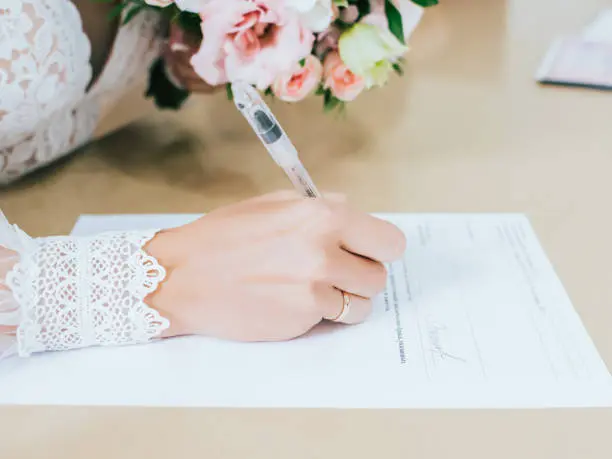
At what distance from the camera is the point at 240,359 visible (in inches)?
20.8

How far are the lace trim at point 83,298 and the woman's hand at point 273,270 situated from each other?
16mm

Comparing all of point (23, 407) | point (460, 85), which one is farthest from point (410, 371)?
point (460, 85)

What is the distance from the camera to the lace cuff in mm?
535

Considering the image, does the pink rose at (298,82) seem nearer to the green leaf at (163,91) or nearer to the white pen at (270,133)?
the white pen at (270,133)

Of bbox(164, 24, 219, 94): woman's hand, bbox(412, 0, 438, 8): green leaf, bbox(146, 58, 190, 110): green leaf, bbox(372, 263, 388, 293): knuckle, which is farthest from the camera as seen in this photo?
bbox(146, 58, 190, 110): green leaf

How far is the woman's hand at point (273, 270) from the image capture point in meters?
0.54

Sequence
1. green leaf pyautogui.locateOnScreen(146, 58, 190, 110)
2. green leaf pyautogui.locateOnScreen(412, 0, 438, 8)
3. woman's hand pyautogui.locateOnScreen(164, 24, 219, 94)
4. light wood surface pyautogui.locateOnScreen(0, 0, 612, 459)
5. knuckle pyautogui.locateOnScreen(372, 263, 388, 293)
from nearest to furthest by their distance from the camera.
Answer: light wood surface pyautogui.locateOnScreen(0, 0, 612, 459), knuckle pyautogui.locateOnScreen(372, 263, 388, 293), green leaf pyautogui.locateOnScreen(412, 0, 438, 8), woman's hand pyautogui.locateOnScreen(164, 24, 219, 94), green leaf pyautogui.locateOnScreen(146, 58, 190, 110)

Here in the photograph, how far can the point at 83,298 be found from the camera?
55 cm

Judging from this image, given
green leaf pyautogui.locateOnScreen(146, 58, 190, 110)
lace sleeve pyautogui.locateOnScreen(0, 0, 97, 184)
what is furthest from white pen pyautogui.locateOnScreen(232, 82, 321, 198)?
green leaf pyautogui.locateOnScreen(146, 58, 190, 110)

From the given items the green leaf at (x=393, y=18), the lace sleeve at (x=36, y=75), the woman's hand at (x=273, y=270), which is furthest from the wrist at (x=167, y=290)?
the green leaf at (x=393, y=18)

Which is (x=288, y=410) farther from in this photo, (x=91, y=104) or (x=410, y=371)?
(x=91, y=104)

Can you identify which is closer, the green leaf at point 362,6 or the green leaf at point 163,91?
the green leaf at point 362,6
